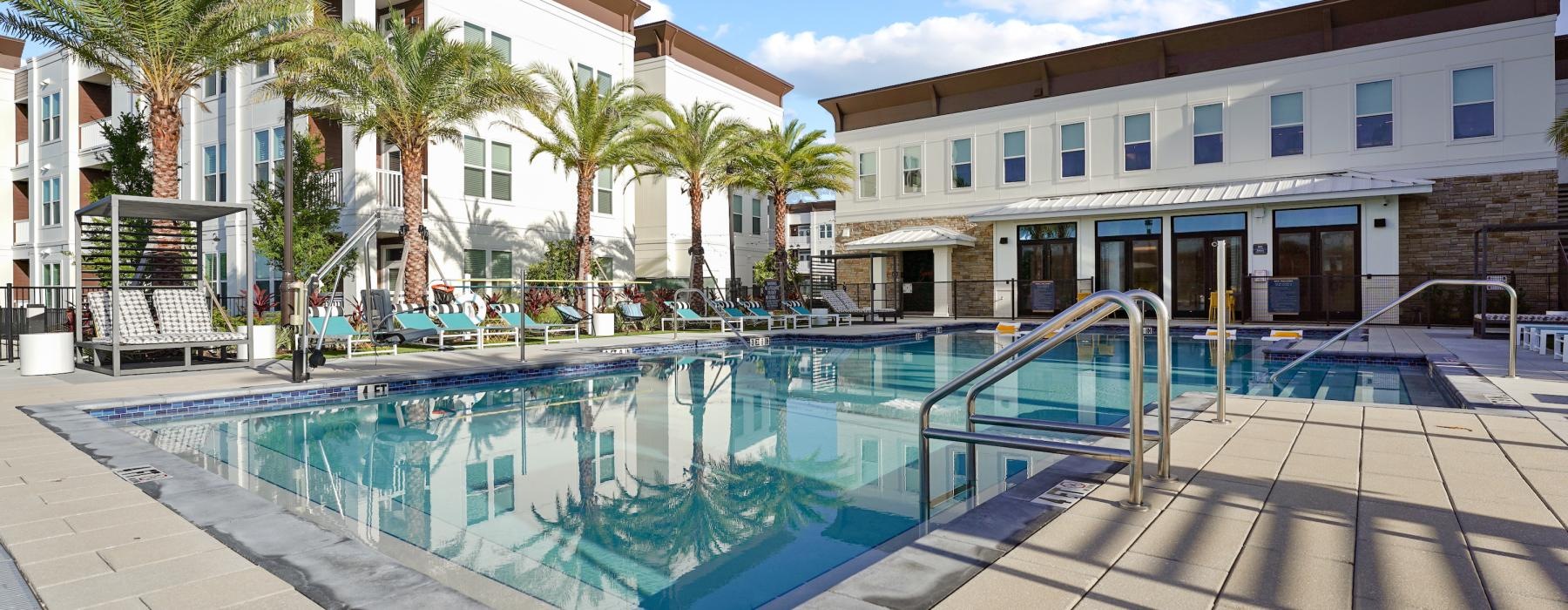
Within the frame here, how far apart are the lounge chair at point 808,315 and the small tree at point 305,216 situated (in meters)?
10.5

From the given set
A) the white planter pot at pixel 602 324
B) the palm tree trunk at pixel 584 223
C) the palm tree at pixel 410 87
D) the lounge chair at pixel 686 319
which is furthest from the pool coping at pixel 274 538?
the palm tree trunk at pixel 584 223

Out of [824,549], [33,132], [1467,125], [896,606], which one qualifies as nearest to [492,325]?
[824,549]

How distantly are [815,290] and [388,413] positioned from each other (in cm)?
1797

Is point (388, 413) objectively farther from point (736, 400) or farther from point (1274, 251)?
point (1274, 251)

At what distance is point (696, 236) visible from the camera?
67.1ft

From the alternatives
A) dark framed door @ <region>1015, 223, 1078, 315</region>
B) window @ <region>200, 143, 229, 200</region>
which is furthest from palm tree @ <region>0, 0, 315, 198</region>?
dark framed door @ <region>1015, 223, 1078, 315</region>

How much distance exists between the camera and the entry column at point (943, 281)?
23.8 meters

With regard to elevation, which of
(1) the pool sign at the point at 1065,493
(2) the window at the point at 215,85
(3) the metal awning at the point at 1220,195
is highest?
(2) the window at the point at 215,85

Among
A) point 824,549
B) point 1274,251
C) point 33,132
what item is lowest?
point 824,549

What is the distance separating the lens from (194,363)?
1041 centimetres

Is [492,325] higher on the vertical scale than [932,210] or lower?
lower

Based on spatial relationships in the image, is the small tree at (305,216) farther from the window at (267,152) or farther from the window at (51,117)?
the window at (51,117)

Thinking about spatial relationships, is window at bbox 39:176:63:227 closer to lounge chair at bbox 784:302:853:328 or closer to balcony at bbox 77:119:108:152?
balcony at bbox 77:119:108:152

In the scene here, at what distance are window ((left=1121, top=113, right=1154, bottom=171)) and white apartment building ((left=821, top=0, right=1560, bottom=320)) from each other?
5 cm
